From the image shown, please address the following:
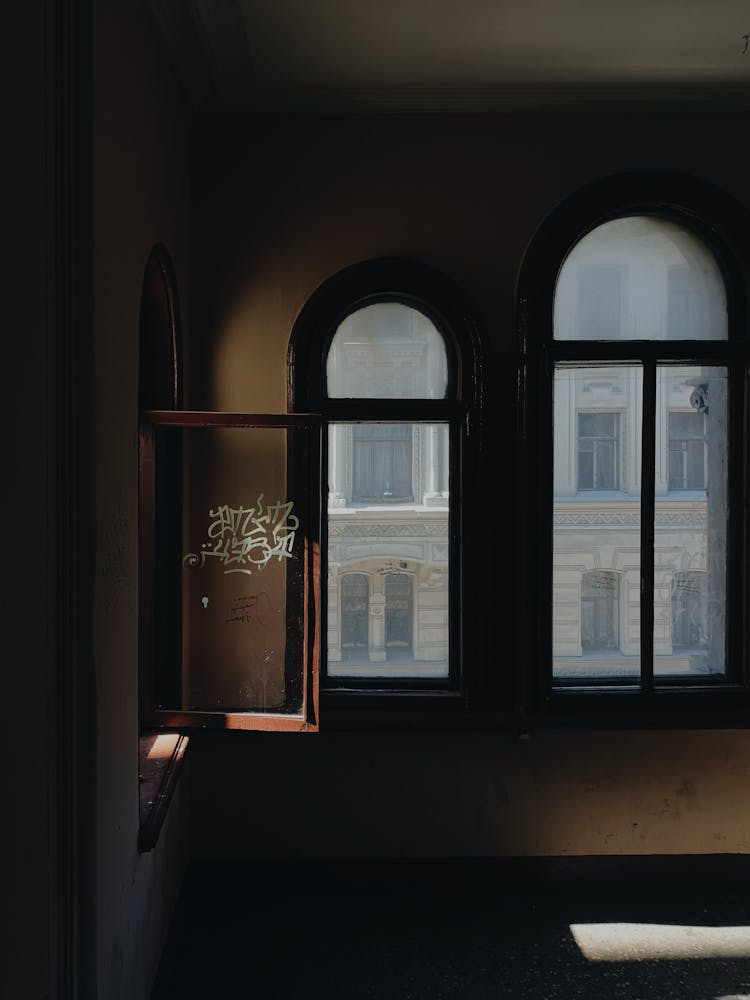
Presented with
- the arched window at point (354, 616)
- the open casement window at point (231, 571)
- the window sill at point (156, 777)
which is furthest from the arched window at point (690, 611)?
the window sill at point (156, 777)

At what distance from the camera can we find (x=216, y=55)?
3211 mm

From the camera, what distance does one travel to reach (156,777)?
289 cm

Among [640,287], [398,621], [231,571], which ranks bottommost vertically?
[398,621]

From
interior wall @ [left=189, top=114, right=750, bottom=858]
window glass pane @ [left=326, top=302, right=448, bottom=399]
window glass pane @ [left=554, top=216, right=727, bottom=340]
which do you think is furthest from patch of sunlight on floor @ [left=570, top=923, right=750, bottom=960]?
window glass pane @ [left=554, top=216, right=727, bottom=340]

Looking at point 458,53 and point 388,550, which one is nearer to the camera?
point 458,53

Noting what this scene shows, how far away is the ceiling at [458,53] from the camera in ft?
9.70

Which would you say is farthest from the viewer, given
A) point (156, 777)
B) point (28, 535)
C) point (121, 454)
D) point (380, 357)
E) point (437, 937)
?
point (380, 357)

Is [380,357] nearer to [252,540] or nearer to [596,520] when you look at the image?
[252,540]

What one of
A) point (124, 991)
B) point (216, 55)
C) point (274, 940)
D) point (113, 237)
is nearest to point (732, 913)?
point (274, 940)

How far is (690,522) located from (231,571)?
2.02 meters

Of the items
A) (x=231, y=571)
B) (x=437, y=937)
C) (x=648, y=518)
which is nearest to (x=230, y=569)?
(x=231, y=571)

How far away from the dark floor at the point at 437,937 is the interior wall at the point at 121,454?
40 centimetres

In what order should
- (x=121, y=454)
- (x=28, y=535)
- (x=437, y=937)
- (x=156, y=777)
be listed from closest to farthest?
(x=28, y=535) → (x=121, y=454) → (x=156, y=777) → (x=437, y=937)

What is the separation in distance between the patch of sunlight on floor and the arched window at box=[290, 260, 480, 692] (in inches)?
42.6
